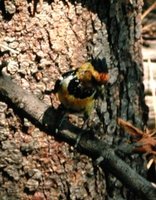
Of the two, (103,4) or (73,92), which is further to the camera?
(103,4)

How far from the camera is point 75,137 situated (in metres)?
1.55

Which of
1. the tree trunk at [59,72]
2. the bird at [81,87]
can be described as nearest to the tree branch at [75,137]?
the bird at [81,87]

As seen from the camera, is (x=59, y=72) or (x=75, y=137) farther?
(x=59, y=72)

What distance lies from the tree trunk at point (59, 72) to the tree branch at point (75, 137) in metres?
0.41

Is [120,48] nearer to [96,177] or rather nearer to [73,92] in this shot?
[96,177]

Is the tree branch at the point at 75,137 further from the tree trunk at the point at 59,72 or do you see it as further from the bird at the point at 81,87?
the tree trunk at the point at 59,72

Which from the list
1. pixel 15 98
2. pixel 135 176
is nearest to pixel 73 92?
pixel 15 98

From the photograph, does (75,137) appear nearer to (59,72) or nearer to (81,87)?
(81,87)

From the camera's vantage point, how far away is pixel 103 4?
216 cm

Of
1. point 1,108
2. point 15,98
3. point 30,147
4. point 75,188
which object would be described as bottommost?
point 75,188

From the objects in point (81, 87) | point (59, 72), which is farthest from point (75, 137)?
point (59, 72)

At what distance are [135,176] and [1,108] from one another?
0.69 meters

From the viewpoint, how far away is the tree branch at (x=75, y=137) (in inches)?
59.4

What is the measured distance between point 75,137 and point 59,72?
582 millimetres
